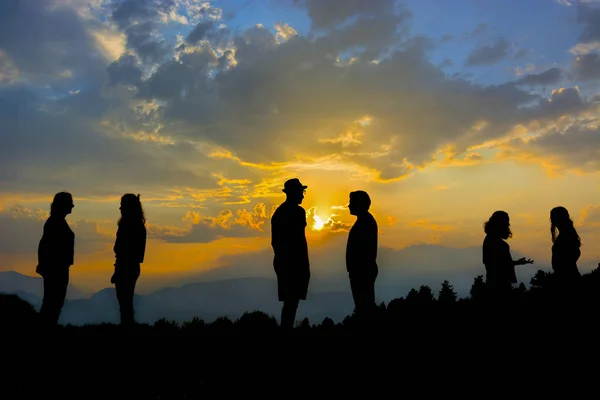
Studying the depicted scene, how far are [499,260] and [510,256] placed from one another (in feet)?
1.03

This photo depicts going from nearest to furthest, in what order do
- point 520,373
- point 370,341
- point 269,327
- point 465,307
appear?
point 520,373 → point 370,341 → point 269,327 → point 465,307

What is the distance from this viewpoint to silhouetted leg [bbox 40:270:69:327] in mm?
12578

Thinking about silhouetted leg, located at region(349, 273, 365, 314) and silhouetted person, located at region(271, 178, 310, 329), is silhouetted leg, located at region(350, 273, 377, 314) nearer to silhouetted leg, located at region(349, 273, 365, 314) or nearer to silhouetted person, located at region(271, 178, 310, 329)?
silhouetted leg, located at region(349, 273, 365, 314)

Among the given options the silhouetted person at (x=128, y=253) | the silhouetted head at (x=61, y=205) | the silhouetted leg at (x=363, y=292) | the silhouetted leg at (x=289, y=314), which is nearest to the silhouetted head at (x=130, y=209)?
the silhouetted person at (x=128, y=253)

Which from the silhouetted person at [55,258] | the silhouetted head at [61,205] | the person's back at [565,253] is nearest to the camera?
the silhouetted person at [55,258]

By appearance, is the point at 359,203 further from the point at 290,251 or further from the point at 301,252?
the point at 290,251

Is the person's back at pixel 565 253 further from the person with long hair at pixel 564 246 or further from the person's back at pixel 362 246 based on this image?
the person's back at pixel 362 246

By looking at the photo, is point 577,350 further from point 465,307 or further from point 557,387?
point 465,307

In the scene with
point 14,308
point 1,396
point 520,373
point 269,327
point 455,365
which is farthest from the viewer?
point 14,308

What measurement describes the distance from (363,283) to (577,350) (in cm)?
455

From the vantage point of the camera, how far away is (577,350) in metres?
8.98

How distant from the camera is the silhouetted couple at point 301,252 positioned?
11.9m

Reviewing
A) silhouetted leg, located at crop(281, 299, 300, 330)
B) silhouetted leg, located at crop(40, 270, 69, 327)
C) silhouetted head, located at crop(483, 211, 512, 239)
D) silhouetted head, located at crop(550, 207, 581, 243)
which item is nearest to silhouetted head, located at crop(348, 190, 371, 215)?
silhouetted leg, located at crop(281, 299, 300, 330)

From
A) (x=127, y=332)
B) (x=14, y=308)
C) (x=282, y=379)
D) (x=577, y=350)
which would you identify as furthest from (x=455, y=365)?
(x=14, y=308)
